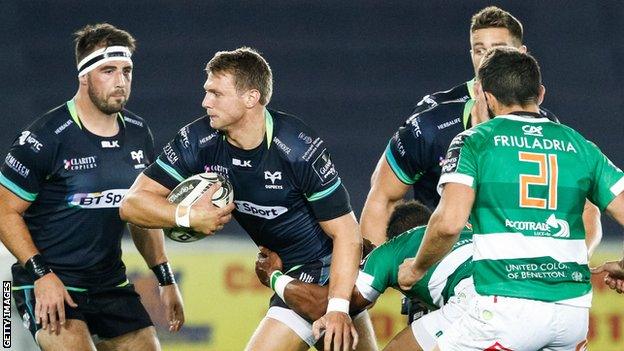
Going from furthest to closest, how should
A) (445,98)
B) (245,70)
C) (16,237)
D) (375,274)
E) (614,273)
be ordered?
(445,98)
(16,237)
(245,70)
(375,274)
(614,273)

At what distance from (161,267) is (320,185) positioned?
132 cm

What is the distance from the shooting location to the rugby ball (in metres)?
5.10

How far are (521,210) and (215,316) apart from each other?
404 cm

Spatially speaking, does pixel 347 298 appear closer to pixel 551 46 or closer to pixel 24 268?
pixel 24 268

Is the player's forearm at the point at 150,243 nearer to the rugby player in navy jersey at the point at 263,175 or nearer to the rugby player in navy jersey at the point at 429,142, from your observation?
the rugby player in navy jersey at the point at 263,175

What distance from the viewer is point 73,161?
5809mm

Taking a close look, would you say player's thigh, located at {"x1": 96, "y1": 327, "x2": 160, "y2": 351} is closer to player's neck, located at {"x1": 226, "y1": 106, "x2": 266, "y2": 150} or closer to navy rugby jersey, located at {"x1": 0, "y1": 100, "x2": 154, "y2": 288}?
navy rugby jersey, located at {"x1": 0, "y1": 100, "x2": 154, "y2": 288}

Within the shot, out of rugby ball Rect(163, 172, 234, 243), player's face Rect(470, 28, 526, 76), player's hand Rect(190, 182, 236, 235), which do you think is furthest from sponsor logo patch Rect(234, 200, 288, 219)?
player's face Rect(470, 28, 526, 76)

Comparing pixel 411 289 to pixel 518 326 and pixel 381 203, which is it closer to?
pixel 518 326

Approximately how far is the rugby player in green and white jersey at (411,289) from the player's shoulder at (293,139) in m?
0.54

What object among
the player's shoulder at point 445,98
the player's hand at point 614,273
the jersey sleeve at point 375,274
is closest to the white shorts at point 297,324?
the jersey sleeve at point 375,274

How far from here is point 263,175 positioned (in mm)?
5266

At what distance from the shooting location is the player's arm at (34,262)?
561cm

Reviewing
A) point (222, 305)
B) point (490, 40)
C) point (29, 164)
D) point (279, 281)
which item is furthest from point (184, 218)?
point (222, 305)
